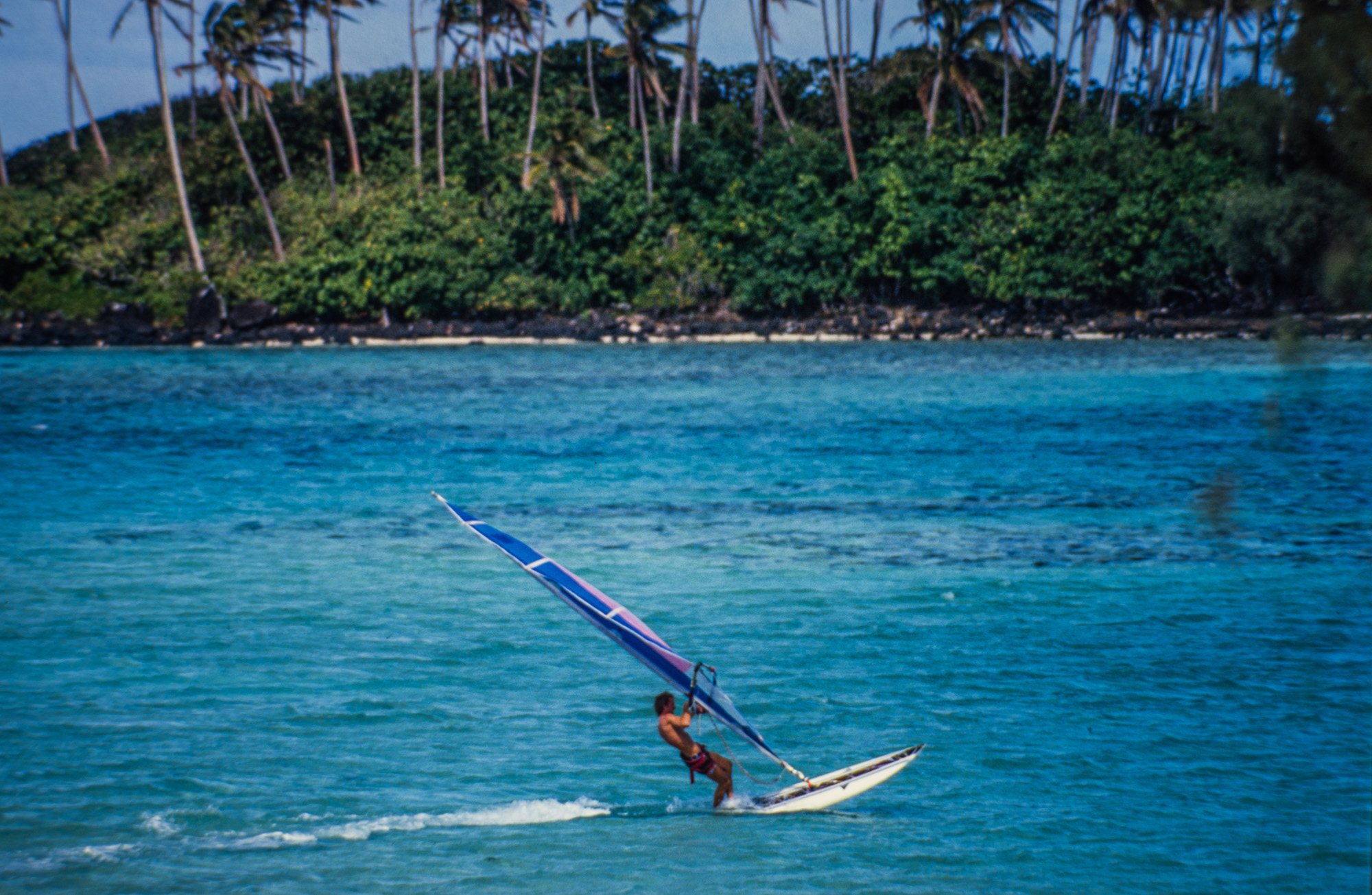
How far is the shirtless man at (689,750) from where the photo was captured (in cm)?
764

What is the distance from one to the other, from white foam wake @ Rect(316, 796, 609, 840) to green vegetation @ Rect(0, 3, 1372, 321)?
158ft

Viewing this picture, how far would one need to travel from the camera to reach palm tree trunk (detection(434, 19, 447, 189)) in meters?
60.9

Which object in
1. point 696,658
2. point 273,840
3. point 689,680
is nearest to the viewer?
point 689,680

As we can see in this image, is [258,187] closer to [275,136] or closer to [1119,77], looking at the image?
[275,136]

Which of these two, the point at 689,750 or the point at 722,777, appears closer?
the point at 689,750

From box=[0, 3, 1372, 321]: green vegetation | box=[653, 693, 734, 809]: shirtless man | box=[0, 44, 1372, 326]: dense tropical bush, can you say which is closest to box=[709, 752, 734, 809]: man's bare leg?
box=[653, 693, 734, 809]: shirtless man

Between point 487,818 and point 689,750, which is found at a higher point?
point 689,750

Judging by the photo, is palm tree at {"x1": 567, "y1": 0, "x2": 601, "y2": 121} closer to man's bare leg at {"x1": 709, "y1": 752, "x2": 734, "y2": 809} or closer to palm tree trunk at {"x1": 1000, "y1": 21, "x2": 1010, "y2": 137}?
palm tree trunk at {"x1": 1000, "y1": 21, "x2": 1010, "y2": 137}

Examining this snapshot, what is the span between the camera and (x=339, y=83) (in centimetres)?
6041

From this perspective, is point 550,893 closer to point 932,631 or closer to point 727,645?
point 727,645

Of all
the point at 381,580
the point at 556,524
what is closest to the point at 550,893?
the point at 381,580

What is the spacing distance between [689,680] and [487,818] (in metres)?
1.71

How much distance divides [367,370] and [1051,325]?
28.9 meters

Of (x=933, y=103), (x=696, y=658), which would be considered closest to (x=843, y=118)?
(x=933, y=103)
